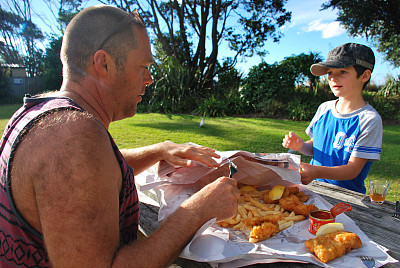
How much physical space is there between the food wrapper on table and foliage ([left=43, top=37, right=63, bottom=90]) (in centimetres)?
1829

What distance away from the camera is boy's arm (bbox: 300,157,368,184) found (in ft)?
6.34

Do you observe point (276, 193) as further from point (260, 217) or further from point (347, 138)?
point (347, 138)

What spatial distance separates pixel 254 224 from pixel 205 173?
47cm

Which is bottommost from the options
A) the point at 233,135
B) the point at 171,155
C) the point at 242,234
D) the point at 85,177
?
the point at 233,135

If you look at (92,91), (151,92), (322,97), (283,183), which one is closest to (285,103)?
(322,97)

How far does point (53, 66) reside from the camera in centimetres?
1795

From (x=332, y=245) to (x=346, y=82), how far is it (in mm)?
1723

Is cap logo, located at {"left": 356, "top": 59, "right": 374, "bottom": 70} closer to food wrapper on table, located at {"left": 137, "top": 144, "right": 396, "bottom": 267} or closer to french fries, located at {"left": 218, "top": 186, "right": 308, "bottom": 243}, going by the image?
food wrapper on table, located at {"left": 137, "top": 144, "right": 396, "bottom": 267}

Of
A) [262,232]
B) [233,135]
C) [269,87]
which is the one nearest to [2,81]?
[269,87]

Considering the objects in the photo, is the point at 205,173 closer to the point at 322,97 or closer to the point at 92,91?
the point at 92,91

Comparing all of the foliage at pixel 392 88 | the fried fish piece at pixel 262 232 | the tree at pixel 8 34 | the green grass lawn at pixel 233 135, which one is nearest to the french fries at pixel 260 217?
the fried fish piece at pixel 262 232

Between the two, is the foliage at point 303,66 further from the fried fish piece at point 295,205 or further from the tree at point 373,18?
the fried fish piece at point 295,205

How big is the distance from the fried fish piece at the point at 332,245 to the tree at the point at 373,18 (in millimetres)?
13401

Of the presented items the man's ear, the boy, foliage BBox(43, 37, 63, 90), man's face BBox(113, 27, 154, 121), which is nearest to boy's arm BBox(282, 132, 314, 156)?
the boy
